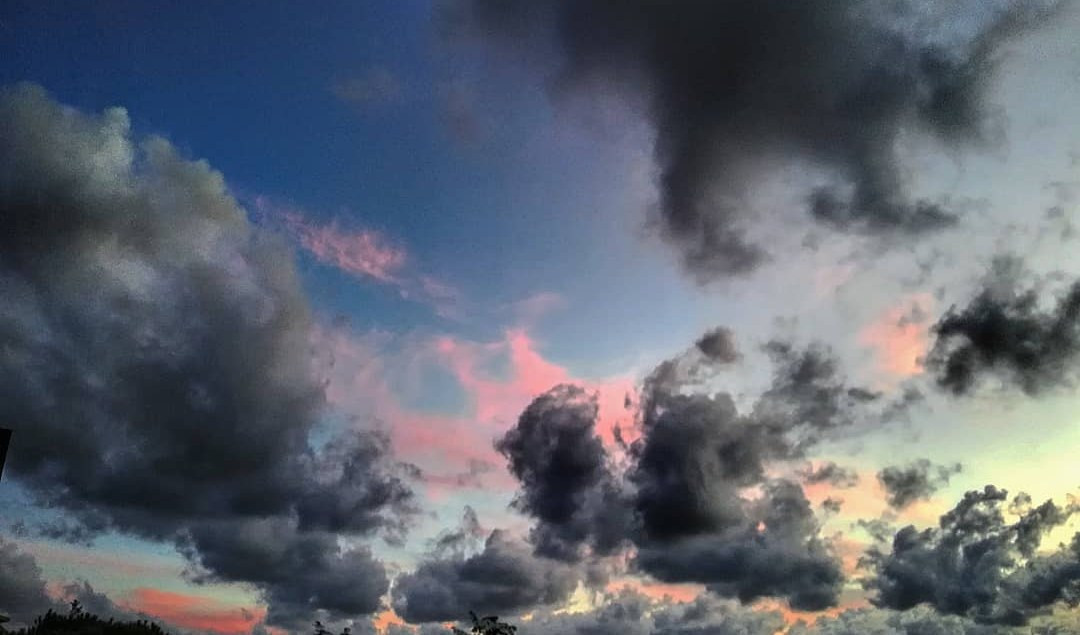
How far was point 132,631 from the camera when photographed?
4269cm

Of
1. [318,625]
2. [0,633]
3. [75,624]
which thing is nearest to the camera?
[0,633]

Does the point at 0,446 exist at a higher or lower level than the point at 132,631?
higher

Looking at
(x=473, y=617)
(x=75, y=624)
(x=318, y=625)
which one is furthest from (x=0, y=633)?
(x=473, y=617)

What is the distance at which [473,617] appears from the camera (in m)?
47.1

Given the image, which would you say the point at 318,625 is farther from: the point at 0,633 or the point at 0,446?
the point at 0,446

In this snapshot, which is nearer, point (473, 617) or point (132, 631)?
point (132, 631)

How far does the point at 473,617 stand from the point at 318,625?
29.6 ft

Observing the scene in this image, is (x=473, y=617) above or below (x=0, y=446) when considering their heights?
below

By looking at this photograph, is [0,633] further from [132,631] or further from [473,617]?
[473,617]

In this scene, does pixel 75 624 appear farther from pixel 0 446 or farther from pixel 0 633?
pixel 0 446

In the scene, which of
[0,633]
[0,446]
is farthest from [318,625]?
[0,446]

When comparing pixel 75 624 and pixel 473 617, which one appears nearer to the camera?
pixel 75 624

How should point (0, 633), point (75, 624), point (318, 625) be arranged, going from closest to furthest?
1. point (0, 633)
2. point (75, 624)
3. point (318, 625)

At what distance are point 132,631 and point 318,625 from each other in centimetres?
976
